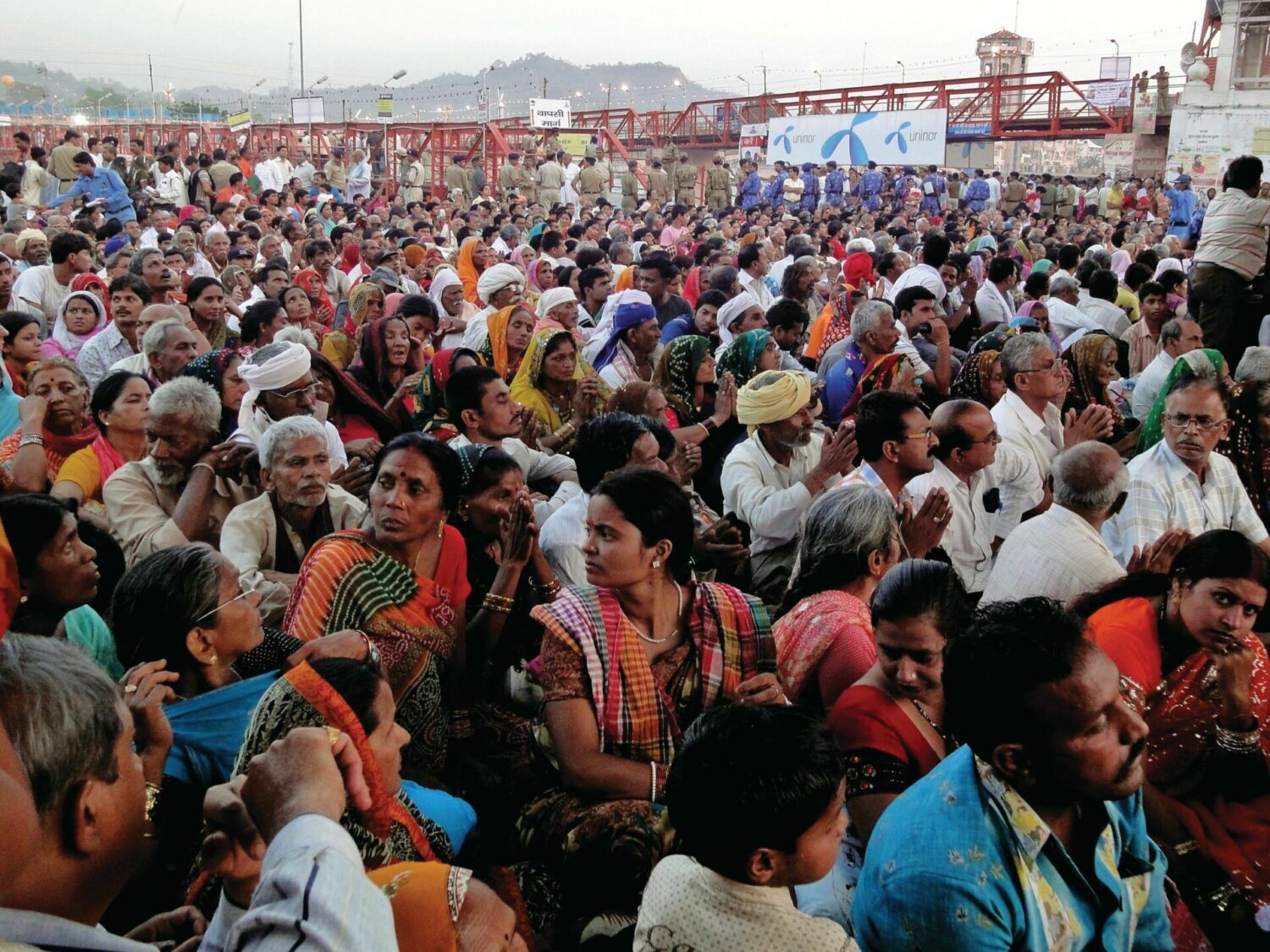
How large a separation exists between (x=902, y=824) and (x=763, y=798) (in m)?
0.28

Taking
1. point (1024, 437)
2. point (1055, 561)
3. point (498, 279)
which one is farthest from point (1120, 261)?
point (1055, 561)

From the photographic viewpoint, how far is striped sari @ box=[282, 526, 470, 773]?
2756mm

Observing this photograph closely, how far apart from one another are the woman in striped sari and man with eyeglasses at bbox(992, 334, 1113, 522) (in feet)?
7.47

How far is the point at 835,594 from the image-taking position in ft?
8.86

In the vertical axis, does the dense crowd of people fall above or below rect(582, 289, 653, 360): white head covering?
below

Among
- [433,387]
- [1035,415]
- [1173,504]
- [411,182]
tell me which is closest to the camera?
[1173,504]

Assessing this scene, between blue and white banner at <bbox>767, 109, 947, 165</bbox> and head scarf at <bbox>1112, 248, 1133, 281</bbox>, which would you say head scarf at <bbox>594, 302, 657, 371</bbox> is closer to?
head scarf at <bbox>1112, 248, 1133, 281</bbox>

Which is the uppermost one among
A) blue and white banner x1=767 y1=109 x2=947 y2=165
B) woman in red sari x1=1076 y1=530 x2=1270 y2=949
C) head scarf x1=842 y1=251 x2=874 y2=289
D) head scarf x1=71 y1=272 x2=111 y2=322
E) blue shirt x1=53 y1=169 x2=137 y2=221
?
blue and white banner x1=767 y1=109 x2=947 y2=165

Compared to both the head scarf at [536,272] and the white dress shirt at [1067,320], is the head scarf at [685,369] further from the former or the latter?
the head scarf at [536,272]

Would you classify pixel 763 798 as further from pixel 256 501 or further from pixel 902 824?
pixel 256 501

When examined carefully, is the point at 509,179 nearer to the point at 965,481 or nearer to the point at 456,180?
the point at 456,180

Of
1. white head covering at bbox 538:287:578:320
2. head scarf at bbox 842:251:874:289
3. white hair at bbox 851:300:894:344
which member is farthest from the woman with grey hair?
head scarf at bbox 842:251:874:289

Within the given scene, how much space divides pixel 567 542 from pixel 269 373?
4.74 ft

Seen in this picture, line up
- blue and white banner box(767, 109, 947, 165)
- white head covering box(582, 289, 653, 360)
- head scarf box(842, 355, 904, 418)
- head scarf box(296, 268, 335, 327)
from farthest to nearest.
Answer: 1. blue and white banner box(767, 109, 947, 165)
2. head scarf box(296, 268, 335, 327)
3. white head covering box(582, 289, 653, 360)
4. head scarf box(842, 355, 904, 418)
